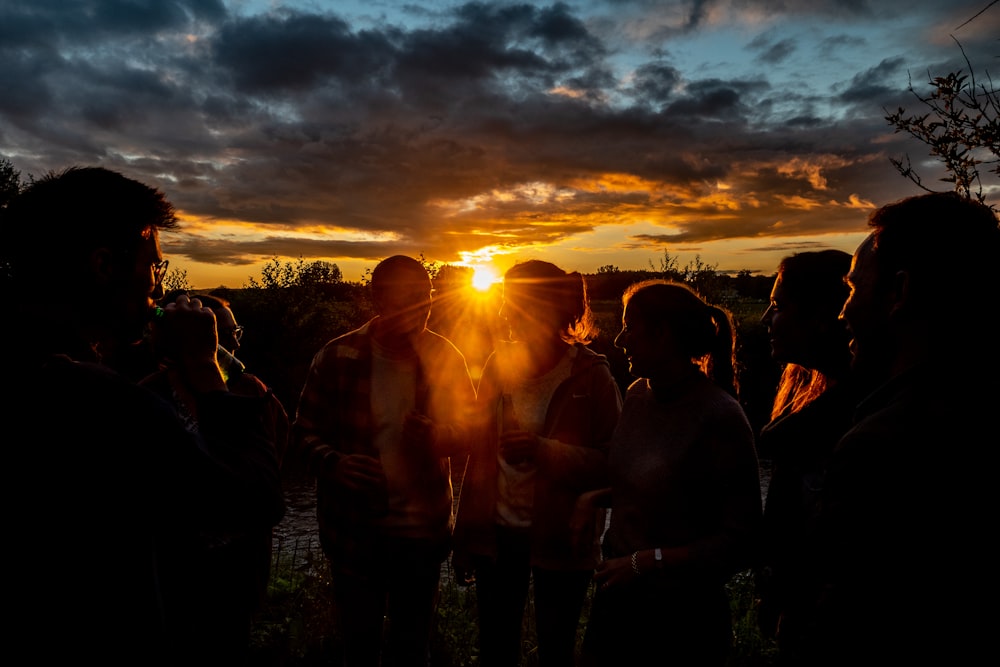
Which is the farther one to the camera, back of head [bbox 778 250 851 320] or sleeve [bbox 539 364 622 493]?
sleeve [bbox 539 364 622 493]

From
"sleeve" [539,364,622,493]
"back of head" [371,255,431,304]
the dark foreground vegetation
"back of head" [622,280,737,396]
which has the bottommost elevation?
the dark foreground vegetation

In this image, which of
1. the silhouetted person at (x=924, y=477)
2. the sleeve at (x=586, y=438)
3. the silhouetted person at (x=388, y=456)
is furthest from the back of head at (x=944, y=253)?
the silhouetted person at (x=388, y=456)

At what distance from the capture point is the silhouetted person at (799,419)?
213 centimetres

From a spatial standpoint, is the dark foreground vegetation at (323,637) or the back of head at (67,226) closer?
the back of head at (67,226)

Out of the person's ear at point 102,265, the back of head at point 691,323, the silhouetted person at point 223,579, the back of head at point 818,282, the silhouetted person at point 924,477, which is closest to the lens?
the silhouetted person at point 924,477

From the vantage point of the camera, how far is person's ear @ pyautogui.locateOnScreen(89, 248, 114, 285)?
1.42 metres

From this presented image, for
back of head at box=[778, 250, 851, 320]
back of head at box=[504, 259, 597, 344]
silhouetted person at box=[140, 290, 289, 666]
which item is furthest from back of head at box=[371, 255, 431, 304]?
back of head at box=[778, 250, 851, 320]

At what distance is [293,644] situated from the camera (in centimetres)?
428

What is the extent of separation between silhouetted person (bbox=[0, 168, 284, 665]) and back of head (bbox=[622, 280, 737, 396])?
175 centimetres

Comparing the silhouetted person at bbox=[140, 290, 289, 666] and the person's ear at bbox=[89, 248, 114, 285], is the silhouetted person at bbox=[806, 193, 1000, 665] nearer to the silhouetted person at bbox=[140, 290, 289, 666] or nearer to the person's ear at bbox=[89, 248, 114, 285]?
the person's ear at bbox=[89, 248, 114, 285]

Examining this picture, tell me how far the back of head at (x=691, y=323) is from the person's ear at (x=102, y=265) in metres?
2.01

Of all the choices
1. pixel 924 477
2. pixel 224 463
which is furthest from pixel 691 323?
pixel 224 463

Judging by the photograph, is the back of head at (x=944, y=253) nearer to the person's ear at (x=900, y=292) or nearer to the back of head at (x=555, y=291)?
the person's ear at (x=900, y=292)

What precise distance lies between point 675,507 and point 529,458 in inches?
36.4
